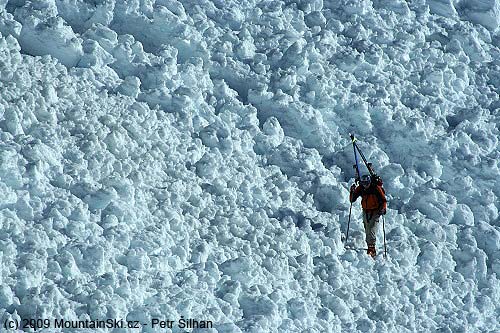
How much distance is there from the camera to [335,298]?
12.5 meters

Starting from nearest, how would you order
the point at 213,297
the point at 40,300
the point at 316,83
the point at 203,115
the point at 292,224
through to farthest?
the point at 40,300, the point at 213,297, the point at 292,224, the point at 203,115, the point at 316,83

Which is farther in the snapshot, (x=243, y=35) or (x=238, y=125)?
(x=243, y=35)

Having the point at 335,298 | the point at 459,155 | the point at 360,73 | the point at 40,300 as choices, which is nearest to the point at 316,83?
the point at 360,73

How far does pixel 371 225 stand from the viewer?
13.9 meters

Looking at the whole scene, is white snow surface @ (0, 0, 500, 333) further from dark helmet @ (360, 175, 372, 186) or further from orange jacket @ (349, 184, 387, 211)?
dark helmet @ (360, 175, 372, 186)

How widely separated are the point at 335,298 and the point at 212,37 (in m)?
5.17

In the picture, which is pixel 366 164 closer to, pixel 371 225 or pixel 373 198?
pixel 373 198

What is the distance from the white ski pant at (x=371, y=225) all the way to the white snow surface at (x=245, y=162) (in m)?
0.24

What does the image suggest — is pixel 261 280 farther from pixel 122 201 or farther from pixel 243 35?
pixel 243 35

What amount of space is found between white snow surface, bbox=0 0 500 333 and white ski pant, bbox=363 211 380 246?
240mm

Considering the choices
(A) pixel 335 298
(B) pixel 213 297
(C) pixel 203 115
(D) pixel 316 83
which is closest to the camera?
(B) pixel 213 297

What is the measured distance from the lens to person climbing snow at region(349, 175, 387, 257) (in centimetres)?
1380

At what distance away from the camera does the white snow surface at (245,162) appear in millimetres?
11789

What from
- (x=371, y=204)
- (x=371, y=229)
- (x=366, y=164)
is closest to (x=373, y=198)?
(x=371, y=204)
